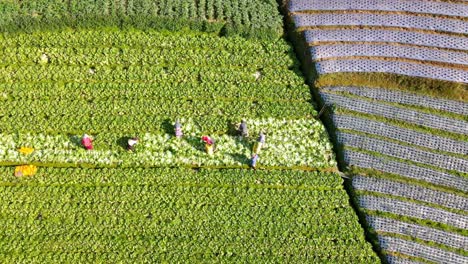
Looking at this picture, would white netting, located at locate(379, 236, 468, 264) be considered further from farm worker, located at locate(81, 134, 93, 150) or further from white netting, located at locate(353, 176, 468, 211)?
farm worker, located at locate(81, 134, 93, 150)

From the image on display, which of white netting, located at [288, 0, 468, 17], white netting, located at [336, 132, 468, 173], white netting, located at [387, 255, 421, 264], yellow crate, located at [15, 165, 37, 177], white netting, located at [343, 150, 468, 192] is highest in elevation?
white netting, located at [288, 0, 468, 17]

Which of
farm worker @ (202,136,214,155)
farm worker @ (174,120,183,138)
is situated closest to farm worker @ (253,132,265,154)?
farm worker @ (202,136,214,155)

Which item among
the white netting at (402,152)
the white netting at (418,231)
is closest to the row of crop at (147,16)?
the white netting at (402,152)

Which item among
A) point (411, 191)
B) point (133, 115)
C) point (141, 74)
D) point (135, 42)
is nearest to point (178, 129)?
point (133, 115)

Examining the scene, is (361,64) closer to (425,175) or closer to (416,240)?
(425,175)

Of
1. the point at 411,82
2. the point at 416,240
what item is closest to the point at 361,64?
the point at 411,82

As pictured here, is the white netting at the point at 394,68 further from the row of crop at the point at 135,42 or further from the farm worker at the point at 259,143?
the farm worker at the point at 259,143
